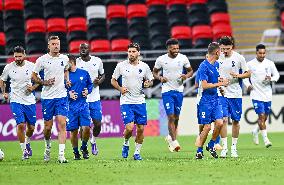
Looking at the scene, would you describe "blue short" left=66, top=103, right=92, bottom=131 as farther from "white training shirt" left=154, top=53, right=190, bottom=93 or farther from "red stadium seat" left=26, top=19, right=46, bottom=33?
"red stadium seat" left=26, top=19, right=46, bottom=33

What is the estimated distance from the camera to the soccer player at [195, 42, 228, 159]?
60.6 ft

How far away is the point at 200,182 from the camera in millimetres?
14219

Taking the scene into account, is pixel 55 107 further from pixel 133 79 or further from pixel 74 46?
pixel 74 46

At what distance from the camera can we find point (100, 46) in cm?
3250

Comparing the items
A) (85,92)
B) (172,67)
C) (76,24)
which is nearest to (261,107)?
(172,67)

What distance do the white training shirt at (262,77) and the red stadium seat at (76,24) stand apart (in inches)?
425

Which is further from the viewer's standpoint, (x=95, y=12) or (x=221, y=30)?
(x=95, y=12)

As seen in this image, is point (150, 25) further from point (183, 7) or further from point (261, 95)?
point (261, 95)

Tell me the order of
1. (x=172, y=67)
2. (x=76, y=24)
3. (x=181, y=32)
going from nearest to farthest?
(x=172, y=67) < (x=181, y=32) < (x=76, y=24)

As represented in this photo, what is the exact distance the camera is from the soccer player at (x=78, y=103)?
19875 millimetres

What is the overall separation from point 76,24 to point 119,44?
2128 mm

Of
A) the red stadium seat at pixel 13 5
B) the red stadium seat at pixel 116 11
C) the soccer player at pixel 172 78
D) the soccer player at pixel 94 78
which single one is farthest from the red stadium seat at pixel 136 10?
the soccer player at pixel 94 78

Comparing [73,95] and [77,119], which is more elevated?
[73,95]

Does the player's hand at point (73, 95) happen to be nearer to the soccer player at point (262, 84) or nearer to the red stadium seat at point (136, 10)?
the soccer player at point (262, 84)
